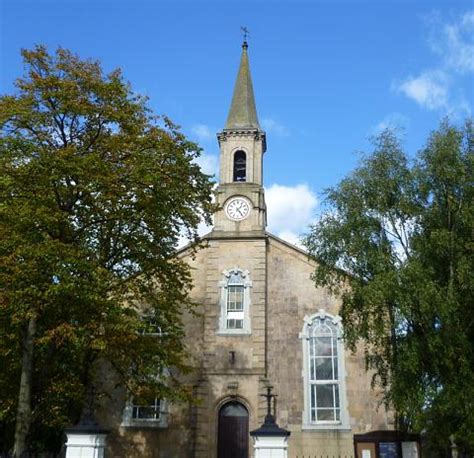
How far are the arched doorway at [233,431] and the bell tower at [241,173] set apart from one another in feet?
23.5

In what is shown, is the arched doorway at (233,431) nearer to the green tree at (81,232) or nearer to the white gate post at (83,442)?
the green tree at (81,232)

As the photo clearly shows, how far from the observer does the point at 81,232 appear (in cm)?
1659

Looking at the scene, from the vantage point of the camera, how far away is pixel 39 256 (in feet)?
47.0

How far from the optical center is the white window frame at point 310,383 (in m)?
21.7

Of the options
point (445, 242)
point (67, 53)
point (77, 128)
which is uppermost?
point (67, 53)

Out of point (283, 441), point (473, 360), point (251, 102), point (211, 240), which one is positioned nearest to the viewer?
point (283, 441)

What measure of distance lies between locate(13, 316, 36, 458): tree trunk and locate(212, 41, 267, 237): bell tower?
409 inches

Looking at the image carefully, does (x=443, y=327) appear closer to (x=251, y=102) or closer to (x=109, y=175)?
(x=109, y=175)

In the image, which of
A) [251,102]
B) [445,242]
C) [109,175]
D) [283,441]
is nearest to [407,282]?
[445,242]

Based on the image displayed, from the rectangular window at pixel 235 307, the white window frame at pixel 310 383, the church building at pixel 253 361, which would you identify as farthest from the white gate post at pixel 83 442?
the rectangular window at pixel 235 307

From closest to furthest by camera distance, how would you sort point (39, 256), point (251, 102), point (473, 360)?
point (39, 256) → point (473, 360) → point (251, 102)

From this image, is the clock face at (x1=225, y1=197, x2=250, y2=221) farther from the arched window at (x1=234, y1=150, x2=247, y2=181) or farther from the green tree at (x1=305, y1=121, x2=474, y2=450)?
the green tree at (x1=305, y1=121, x2=474, y2=450)

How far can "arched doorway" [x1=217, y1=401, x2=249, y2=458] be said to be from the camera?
21.7 m

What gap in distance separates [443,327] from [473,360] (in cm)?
124
